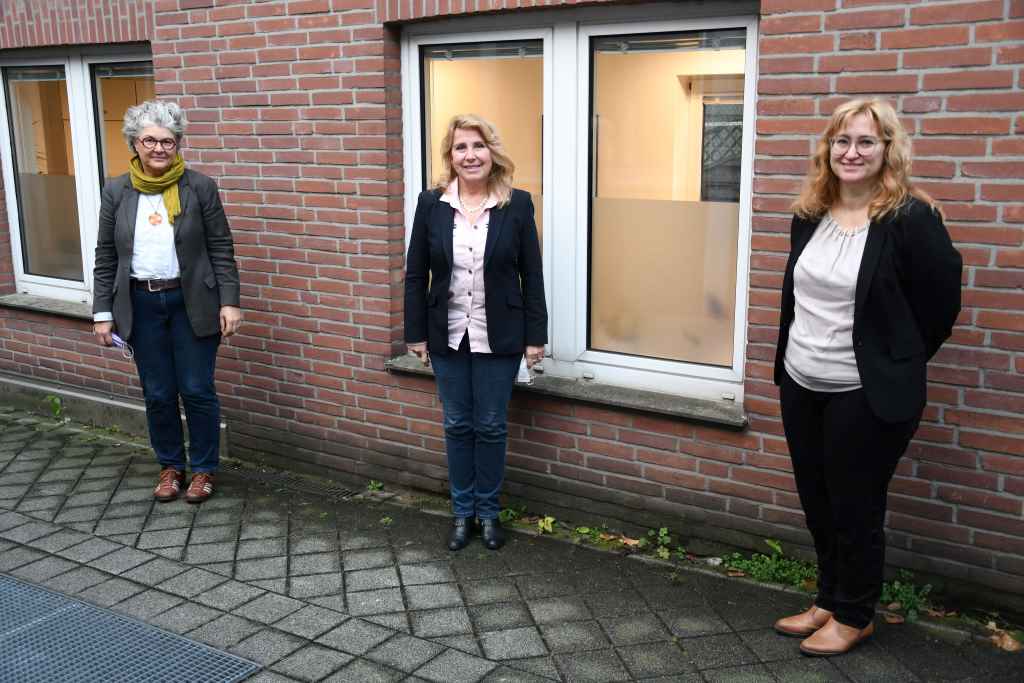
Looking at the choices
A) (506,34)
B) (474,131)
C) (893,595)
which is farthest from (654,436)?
(506,34)

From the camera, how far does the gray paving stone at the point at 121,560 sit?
178 inches

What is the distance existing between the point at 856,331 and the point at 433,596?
2.04 meters

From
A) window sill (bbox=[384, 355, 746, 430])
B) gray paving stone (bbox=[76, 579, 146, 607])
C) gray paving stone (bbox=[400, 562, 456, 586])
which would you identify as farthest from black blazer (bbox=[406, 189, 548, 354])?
gray paving stone (bbox=[76, 579, 146, 607])

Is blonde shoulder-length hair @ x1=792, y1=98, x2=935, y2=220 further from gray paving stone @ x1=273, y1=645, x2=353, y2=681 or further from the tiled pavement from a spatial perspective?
gray paving stone @ x1=273, y1=645, x2=353, y2=681

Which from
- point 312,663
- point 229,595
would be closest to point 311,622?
point 312,663

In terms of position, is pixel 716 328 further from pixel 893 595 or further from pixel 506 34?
pixel 506 34

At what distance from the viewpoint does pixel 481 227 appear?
4.48 m

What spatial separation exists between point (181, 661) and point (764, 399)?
101 inches

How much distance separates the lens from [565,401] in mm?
4840

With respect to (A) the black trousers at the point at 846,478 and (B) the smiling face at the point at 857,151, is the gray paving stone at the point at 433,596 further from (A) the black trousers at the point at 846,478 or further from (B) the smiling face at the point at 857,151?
(B) the smiling face at the point at 857,151

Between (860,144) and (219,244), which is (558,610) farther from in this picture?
(219,244)

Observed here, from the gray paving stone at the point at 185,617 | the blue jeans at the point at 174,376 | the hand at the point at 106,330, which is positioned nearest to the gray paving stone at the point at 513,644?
the gray paving stone at the point at 185,617

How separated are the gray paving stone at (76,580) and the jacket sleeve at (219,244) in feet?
4.83

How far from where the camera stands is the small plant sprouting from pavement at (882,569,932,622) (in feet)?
13.1
